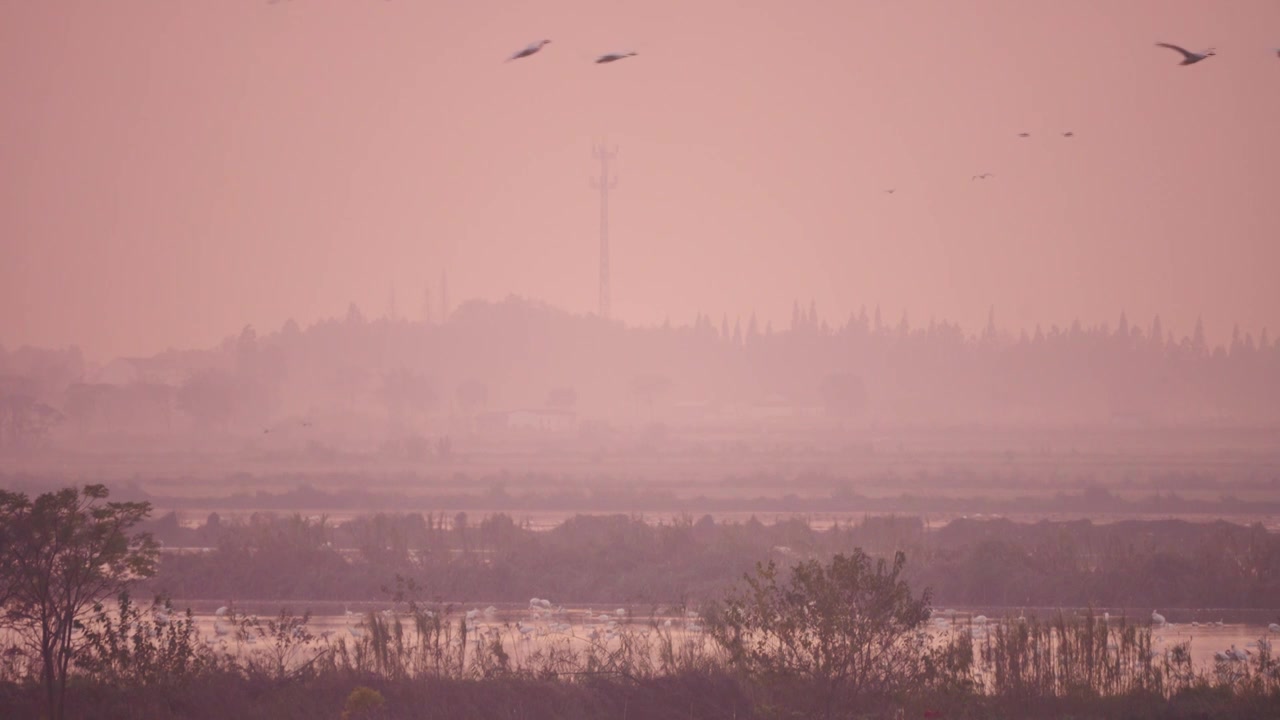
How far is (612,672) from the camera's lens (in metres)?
18.2

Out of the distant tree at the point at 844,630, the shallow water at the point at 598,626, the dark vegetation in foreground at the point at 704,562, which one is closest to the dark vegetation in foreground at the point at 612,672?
the distant tree at the point at 844,630

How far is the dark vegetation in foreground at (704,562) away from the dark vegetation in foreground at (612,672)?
355 inches

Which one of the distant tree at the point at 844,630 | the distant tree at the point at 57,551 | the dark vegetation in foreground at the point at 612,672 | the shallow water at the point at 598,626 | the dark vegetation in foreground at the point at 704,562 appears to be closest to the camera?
the distant tree at the point at 57,551

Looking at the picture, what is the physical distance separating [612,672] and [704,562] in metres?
13.9

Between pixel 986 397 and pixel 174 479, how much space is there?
12629 centimetres

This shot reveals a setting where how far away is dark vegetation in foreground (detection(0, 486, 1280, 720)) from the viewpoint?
16266 mm

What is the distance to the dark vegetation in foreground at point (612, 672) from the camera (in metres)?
16.3

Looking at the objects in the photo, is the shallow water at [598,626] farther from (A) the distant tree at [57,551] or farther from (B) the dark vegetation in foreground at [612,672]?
(A) the distant tree at [57,551]

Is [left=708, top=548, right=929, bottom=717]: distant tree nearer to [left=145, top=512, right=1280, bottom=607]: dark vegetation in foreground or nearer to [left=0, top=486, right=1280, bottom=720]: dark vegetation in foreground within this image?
[left=0, top=486, right=1280, bottom=720]: dark vegetation in foreground

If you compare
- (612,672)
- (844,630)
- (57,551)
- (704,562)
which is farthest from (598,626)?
(57,551)

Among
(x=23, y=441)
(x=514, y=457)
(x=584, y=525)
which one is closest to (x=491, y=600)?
(x=584, y=525)

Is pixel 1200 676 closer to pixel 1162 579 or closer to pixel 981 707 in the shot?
pixel 981 707

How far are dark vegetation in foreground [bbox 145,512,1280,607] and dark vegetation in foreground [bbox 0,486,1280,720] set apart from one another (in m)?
9.02

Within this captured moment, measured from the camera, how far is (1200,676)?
63.1ft
